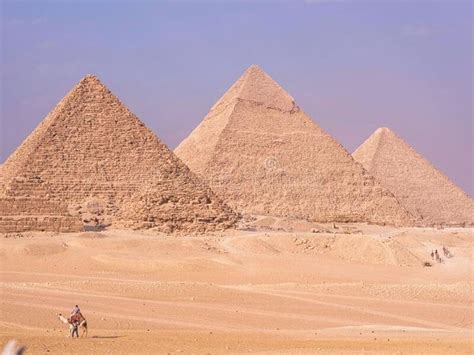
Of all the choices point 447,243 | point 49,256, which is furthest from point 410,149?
point 49,256

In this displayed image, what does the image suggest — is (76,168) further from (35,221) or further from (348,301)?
(348,301)

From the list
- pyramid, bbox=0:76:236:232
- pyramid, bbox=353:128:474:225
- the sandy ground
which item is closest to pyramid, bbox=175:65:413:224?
pyramid, bbox=353:128:474:225

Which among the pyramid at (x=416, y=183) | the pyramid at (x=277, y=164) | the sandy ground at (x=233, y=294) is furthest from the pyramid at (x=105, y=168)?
the pyramid at (x=416, y=183)

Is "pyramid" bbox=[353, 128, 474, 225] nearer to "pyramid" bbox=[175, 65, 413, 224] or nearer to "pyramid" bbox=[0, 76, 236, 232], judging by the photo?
"pyramid" bbox=[175, 65, 413, 224]

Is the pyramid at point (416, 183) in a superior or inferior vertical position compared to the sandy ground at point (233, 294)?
superior

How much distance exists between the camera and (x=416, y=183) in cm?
7538

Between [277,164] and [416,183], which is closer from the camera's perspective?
[277,164]

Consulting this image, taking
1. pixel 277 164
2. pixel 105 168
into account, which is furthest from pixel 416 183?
pixel 105 168

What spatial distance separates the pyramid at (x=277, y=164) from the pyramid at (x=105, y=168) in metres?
14.5

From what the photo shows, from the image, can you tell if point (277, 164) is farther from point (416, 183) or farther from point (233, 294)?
point (233, 294)

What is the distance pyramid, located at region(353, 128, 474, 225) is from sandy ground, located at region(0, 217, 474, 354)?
37.4 metres

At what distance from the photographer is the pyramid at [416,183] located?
74.5 m

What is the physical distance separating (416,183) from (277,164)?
1621cm

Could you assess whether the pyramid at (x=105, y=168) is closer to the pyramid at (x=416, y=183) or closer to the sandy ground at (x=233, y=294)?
the sandy ground at (x=233, y=294)
